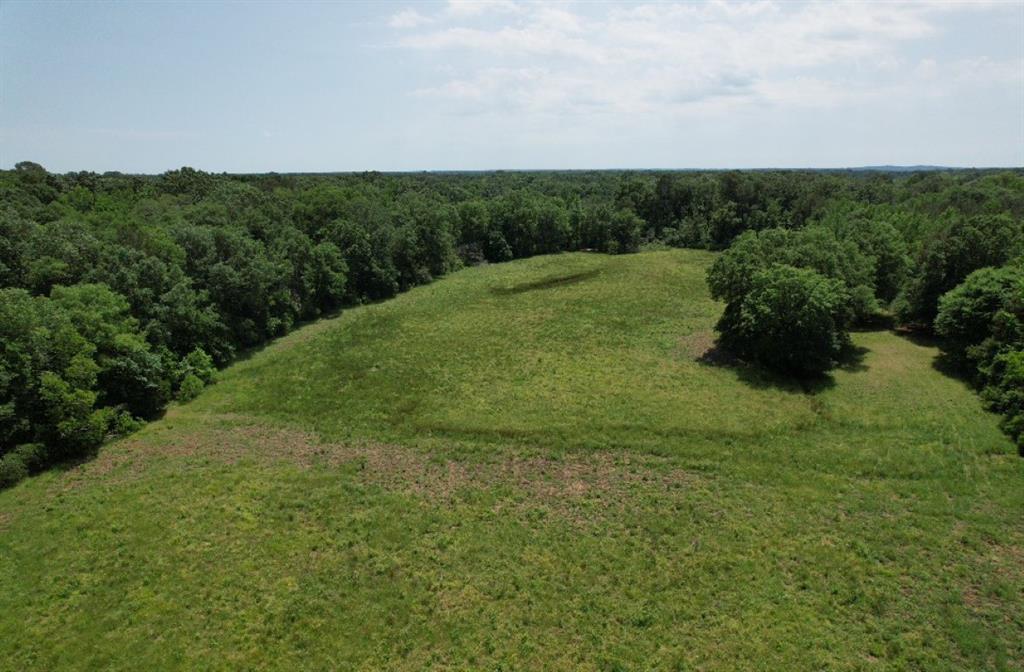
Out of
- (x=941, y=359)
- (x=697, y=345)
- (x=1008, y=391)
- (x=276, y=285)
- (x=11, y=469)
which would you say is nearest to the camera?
(x=11, y=469)

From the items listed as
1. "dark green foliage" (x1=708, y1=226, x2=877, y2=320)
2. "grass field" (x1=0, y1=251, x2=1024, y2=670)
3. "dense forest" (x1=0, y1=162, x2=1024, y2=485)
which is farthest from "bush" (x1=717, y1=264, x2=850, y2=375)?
"grass field" (x1=0, y1=251, x2=1024, y2=670)

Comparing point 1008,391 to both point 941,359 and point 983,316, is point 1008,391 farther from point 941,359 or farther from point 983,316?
point 941,359

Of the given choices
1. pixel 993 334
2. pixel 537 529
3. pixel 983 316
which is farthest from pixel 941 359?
pixel 537 529

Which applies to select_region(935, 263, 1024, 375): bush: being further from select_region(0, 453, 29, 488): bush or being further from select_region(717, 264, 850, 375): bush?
select_region(0, 453, 29, 488): bush

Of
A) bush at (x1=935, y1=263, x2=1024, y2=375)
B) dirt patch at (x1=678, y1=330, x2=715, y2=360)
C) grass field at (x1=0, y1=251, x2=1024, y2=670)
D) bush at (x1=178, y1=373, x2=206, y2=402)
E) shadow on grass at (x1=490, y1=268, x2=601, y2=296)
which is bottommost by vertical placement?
grass field at (x1=0, y1=251, x2=1024, y2=670)

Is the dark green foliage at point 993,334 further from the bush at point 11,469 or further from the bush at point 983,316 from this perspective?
the bush at point 11,469

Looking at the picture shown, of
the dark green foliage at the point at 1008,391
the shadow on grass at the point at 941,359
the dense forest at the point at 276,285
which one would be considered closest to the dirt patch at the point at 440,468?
the dense forest at the point at 276,285
